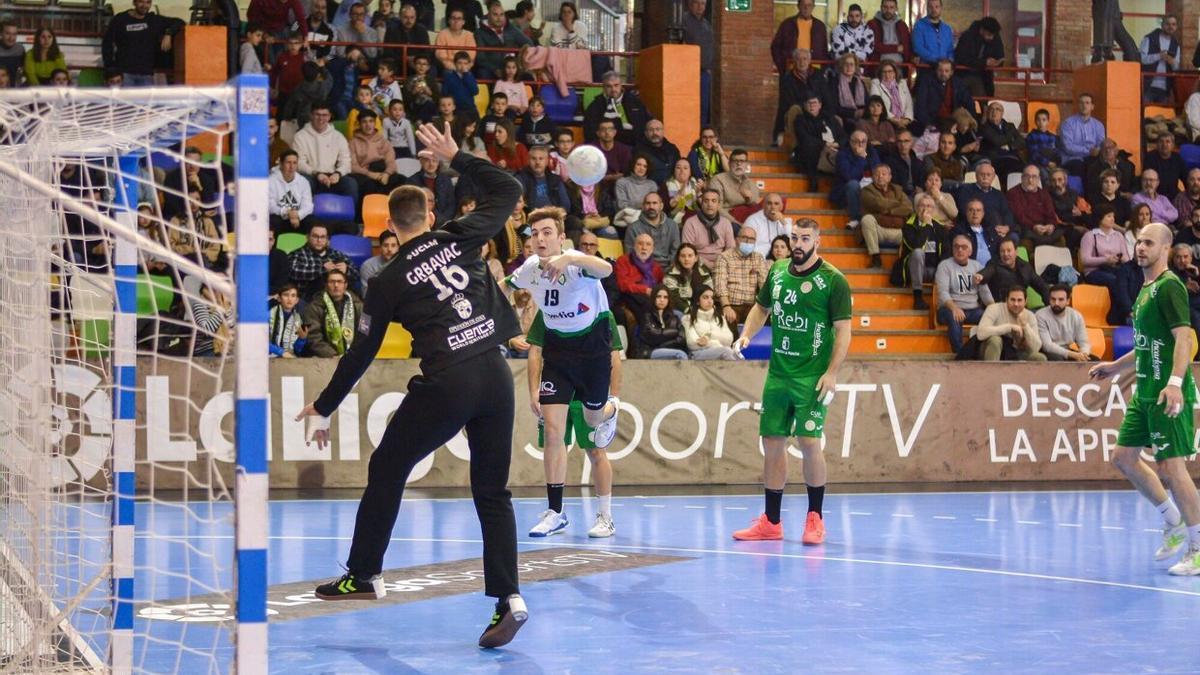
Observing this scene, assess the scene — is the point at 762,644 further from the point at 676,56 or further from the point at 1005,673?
the point at 676,56

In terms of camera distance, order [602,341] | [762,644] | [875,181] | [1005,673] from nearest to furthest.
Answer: [1005,673], [762,644], [602,341], [875,181]

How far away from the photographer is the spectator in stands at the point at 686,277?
17141 millimetres

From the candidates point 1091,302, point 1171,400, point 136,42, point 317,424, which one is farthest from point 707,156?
point 317,424

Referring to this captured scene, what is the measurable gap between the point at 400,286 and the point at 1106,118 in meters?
19.2

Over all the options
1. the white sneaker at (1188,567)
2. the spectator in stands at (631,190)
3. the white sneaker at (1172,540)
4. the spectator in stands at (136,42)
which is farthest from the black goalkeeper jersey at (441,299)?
the spectator in stands at (136,42)

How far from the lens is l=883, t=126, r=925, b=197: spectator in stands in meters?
21.1

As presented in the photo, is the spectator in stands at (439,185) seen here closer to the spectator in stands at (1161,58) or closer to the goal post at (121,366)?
the goal post at (121,366)

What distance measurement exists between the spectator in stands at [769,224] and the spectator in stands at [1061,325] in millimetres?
3439

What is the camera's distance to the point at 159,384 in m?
13.7

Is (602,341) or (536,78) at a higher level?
(536,78)

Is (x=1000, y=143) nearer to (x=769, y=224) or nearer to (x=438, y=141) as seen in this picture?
(x=769, y=224)

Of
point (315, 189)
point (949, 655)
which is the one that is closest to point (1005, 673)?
point (949, 655)

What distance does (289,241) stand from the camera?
16891mm

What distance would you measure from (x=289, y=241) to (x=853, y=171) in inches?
335
